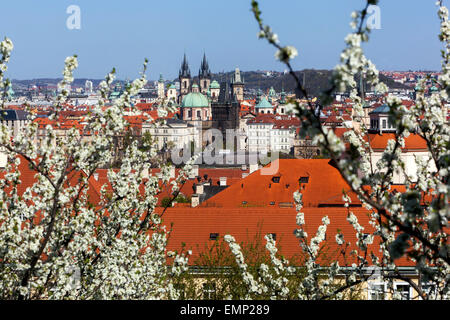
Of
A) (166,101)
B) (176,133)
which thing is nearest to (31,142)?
(166,101)

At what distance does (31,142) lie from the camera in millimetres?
7168

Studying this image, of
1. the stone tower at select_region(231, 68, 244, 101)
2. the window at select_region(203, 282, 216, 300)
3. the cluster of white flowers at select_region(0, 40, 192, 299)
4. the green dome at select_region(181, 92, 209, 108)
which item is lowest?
the window at select_region(203, 282, 216, 300)

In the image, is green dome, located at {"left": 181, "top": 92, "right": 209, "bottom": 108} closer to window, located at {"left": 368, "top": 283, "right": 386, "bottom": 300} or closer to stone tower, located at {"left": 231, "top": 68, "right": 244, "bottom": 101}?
stone tower, located at {"left": 231, "top": 68, "right": 244, "bottom": 101}

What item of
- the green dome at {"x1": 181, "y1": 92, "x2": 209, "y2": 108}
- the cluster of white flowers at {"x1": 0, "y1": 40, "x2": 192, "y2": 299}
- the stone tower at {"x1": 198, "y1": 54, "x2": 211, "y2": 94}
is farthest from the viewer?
the stone tower at {"x1": 198, "y1": 54, "x2": 211, "y2": 94}

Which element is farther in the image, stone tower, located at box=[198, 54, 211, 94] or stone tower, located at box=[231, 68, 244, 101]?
stone tower, located at box=[198, 54, 211, 94]

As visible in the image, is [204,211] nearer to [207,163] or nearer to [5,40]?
[5,40]

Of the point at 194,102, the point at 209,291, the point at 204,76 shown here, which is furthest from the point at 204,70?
the point at 209,291

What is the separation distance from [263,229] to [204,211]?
5.83ft

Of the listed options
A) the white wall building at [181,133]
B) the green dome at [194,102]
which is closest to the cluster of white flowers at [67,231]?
the white wall building at [181,133]

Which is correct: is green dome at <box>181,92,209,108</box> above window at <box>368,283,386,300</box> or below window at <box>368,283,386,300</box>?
above

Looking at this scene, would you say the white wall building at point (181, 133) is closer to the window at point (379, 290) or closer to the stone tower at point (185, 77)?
the stone tower at point (185, 77)

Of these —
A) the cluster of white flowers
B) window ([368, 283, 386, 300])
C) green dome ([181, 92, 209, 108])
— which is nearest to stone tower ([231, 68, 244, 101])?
green dome ([181, 92, 209, 108])

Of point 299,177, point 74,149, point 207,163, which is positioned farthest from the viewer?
point 207,163

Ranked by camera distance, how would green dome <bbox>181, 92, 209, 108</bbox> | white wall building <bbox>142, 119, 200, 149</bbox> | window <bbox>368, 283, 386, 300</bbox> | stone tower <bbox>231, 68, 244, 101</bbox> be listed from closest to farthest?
window <bbox>368, 283, 386, 300</bbox>
white wall building <bbox>142, 119, 200, 149</bbox>
green dome <bbox>181, 92, 209, 108</bbox>
stone tower <bbox>231, 68, 244, 101</bbox>
